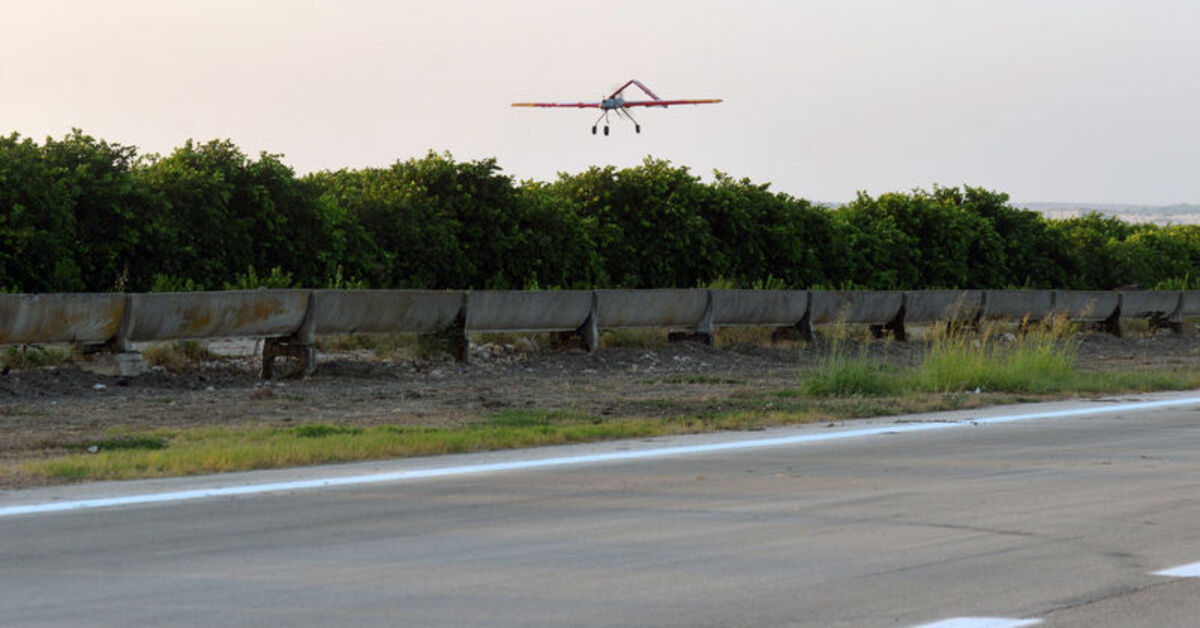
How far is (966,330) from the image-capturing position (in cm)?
3228

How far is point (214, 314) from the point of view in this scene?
19844 mm

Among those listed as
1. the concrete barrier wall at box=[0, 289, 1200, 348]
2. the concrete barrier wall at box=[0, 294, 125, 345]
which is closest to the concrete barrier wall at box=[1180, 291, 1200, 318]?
the concrete barrier wall at box=[0, 289, 1200, 348]

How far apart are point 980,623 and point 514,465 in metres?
6.14

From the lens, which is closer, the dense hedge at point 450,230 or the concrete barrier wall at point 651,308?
the dense hedge at point 450,230

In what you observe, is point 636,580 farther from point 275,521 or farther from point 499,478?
point 499,478

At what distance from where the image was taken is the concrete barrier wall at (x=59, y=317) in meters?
17.7

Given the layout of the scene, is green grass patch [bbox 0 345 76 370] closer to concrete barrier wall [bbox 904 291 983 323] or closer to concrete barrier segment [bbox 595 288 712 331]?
concrete barrier segment [bbox 595 288 712 331]

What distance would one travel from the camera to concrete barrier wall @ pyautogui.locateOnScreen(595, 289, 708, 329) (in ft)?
83.7

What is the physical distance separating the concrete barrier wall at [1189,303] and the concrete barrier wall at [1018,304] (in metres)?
6.63

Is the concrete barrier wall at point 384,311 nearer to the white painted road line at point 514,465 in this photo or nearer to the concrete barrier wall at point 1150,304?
the white painted road line at point 514,465

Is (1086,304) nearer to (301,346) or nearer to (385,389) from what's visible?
(301,346)

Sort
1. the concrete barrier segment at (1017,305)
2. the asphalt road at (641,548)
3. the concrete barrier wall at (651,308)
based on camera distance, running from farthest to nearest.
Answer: the concrete barrier segment at (1017,305)
the concrete barrier wall at (651,308)
the asphalt road at (641,548)

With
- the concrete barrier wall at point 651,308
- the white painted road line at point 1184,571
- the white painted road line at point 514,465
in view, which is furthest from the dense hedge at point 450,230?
the white painted road line at point 1184,571

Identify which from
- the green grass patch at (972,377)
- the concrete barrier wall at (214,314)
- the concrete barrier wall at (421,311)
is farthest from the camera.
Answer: the green grass patch at (972,377)
